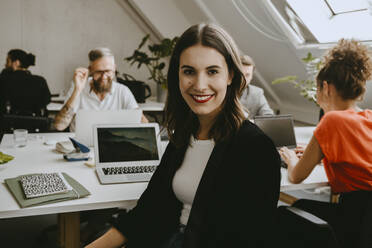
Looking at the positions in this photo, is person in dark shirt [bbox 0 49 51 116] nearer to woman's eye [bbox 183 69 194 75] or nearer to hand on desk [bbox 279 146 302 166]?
hand on desk [bbox 279 146 302 166]

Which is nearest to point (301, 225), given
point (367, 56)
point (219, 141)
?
point (219, 141)

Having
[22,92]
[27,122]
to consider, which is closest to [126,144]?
[27,122]

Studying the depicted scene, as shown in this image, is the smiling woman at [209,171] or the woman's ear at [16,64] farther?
the woman's ear at [16,64]

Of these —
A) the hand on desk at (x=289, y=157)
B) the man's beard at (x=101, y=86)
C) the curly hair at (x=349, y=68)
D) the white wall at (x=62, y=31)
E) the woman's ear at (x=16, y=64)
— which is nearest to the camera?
the curly hair at (x=349, y=68)

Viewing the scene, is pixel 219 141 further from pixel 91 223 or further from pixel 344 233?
pixel 91 223

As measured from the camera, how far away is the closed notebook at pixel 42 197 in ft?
4.61

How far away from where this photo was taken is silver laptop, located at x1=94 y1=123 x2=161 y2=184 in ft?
5.96

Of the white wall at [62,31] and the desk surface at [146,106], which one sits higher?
the white wall at [62,31]

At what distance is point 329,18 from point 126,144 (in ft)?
8.05

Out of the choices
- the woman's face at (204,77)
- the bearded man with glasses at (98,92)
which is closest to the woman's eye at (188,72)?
the woman's face at (204,77)

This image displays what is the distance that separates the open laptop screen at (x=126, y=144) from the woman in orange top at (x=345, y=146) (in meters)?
0.77

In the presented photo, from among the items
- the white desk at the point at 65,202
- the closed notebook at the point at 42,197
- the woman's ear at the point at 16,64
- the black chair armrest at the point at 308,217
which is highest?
the woman's ear at the point at 16,64

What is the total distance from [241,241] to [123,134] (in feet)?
3.23

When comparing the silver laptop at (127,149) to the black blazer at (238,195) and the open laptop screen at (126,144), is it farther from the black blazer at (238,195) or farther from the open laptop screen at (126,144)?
the black blazer at (238,195)
